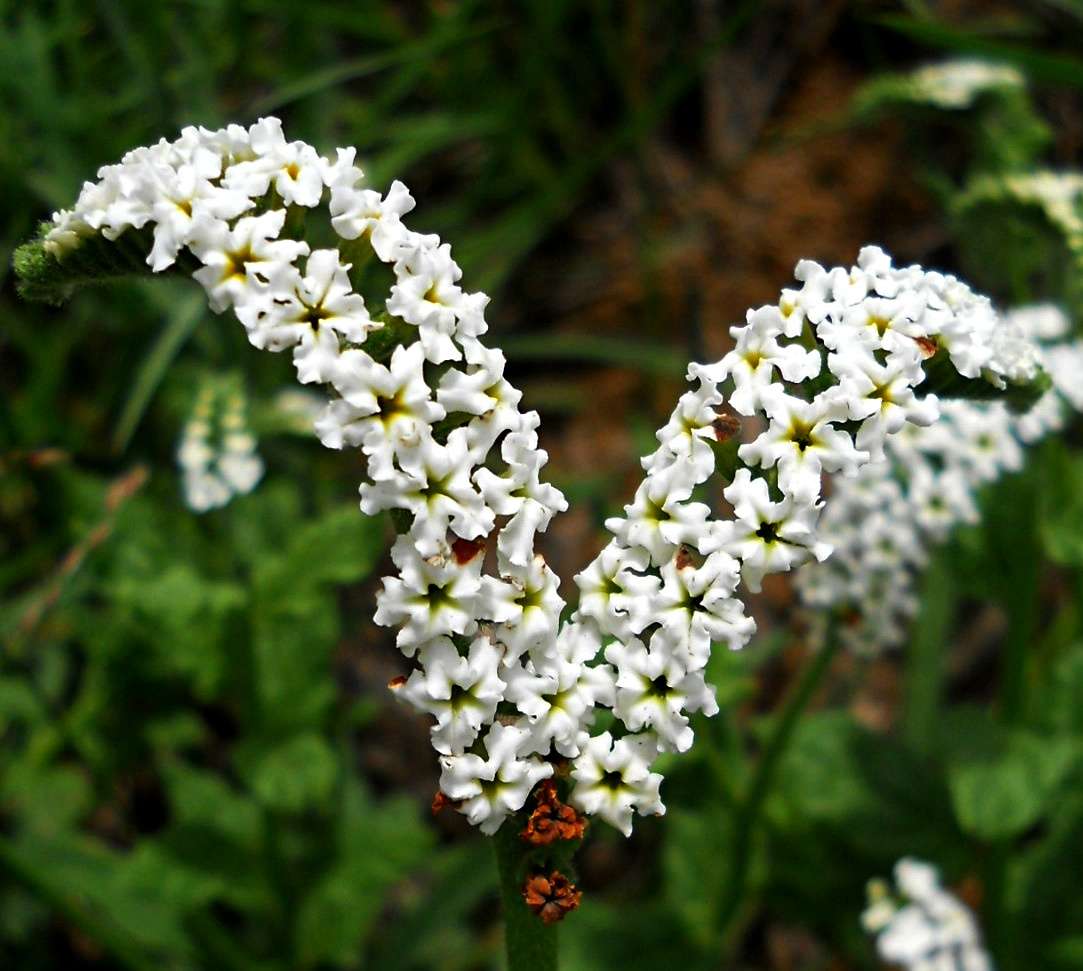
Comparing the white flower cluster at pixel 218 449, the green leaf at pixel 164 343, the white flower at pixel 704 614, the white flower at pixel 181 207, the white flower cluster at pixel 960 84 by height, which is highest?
the white flower cluster at pixel 960 84

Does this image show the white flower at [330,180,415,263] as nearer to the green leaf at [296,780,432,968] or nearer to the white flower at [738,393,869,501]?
the white flower at [738,393,869,501]

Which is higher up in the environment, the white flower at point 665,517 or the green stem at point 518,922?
the white flower at point 665,517

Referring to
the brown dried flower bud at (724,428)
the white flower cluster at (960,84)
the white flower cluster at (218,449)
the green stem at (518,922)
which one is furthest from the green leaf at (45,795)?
the white flower cluster at (960,84)

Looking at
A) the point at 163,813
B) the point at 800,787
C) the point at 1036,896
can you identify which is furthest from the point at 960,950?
the point at 163,813

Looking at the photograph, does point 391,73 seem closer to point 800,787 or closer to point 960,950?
point 800,787

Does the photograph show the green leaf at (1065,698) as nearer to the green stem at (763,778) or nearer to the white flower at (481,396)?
the green stem at (763,778)

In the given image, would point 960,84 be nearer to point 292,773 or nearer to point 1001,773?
point 1001,773

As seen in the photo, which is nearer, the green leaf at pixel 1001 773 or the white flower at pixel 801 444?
the white flower at pixel 801 444
